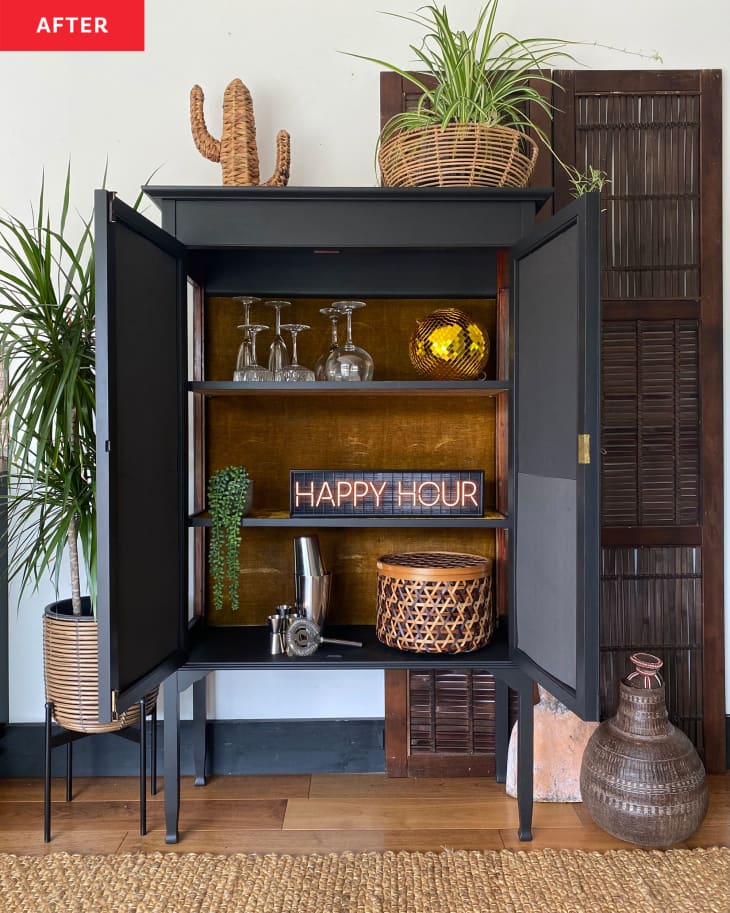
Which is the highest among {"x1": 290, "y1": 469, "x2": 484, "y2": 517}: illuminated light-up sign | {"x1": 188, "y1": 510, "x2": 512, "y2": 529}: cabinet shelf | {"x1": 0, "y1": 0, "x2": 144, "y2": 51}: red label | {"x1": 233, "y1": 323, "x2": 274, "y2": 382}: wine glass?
{"x1": 0, "y1": 0, "x2": 144, "y2": 51}: red label

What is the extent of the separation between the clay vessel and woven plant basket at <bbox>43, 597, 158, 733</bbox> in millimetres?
1305

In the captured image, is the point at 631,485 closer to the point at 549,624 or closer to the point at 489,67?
the point at 549,624

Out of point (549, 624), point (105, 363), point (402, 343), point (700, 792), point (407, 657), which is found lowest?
point (700, 792)

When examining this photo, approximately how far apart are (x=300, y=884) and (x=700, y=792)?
3.55 feet

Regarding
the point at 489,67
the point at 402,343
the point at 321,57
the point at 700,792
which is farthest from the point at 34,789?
the point at 489,67

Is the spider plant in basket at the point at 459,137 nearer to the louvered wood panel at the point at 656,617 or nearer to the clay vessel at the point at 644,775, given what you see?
the louvered wood panel at the point at 656,617

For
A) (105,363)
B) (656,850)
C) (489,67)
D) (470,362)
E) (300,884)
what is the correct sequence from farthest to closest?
(489,67), (470,362), (656,850), (300,884), (105,363)

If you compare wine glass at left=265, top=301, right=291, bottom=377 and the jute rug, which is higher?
wine glass at left=265, top=301, right=291, bottom=377

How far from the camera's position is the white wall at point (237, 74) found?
7.36ft

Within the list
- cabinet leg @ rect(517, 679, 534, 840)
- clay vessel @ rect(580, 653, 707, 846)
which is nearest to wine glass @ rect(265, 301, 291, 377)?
cabinet leg @ rect(517, 679, 534, 840)

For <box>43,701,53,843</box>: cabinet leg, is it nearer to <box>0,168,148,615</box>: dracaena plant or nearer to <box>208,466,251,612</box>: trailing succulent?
<box>0,168,148,615</box>: dracaena plant

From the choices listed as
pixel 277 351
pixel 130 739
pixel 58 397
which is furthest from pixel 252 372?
pixel 130 739

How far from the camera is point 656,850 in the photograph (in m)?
1.86

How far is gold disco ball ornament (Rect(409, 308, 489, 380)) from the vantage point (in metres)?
1.99
